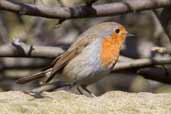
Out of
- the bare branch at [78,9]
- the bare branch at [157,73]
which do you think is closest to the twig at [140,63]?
the bare branch at [157,73]

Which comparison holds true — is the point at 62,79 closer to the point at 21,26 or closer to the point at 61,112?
the point at 21,26

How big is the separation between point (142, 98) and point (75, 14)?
61.3 inches

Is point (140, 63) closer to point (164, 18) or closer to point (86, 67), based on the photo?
point (164, 18)

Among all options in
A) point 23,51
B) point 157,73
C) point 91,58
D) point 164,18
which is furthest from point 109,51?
point 164,18

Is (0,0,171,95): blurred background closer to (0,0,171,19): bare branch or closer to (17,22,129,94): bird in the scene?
(0,0,171,19): bare branch

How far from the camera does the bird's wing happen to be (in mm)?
6125

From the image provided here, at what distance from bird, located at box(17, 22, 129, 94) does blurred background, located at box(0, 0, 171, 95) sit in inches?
43.5

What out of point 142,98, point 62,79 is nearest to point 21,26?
point 62,79

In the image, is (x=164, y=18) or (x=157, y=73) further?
(x=164, y=18)

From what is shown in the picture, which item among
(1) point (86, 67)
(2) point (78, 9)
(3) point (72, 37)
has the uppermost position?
(2) point (78, 9)

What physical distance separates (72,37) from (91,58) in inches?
64.4

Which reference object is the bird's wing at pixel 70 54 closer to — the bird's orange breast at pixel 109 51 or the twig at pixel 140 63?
the bird's orange breast at pixel 109 51

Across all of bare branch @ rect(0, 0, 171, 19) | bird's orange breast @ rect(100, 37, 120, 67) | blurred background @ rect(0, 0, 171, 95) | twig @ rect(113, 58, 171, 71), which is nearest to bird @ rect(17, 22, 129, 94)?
bird's orange breast @ rect(100, 37, 120, 67)

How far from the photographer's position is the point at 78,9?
20.3 feet
